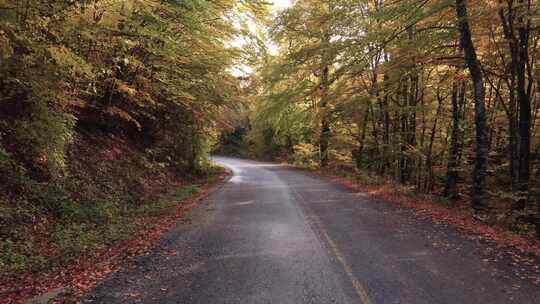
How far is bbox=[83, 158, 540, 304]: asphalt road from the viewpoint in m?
4.91

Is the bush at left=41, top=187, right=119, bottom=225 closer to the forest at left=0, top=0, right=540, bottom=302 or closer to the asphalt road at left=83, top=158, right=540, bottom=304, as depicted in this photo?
the forest at left=0, top=0, right=540, bottom=302

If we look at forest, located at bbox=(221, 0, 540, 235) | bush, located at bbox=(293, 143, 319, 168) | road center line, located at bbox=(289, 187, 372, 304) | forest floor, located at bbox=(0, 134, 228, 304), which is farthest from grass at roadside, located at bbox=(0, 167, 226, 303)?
bush, located at bbox=(293, 143, 319, 168)

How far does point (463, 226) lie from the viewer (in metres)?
8.70

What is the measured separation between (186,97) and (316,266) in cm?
937

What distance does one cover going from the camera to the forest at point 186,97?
711 centimetres

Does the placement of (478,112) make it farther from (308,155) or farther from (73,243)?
(308,155)

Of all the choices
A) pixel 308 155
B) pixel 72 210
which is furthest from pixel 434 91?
pixel 72 210

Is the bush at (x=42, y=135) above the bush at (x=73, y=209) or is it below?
above

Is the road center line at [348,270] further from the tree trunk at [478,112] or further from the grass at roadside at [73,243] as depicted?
the tree trunk at [478,112]

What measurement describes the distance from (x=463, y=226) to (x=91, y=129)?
13775mm

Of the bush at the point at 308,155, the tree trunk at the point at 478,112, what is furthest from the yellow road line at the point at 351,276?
the bush at the point at 308,155

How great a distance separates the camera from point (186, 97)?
44.4 ft

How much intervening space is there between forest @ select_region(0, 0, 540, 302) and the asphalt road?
1.88m

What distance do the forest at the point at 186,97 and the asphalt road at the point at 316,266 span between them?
1.88 meters
